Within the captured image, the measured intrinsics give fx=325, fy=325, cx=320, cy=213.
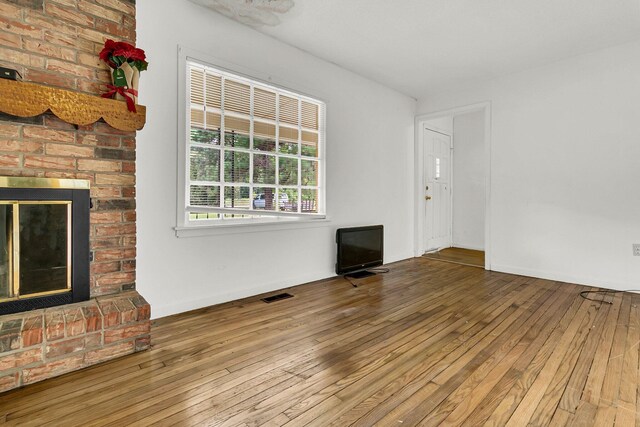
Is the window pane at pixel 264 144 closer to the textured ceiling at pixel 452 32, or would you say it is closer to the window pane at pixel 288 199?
the window pane at pixel 288 199

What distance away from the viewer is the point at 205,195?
2.90 meters

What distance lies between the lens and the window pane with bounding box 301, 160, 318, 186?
374 cm

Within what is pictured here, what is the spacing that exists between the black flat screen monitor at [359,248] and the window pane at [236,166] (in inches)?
52.7

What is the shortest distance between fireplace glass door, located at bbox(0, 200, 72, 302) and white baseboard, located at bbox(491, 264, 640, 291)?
183 inches

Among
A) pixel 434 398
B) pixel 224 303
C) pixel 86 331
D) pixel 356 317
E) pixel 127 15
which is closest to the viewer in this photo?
pixel 434 398

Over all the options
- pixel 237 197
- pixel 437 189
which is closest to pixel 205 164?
pixel 237 197

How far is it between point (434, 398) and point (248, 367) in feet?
3.33

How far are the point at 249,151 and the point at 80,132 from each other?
1.40 m

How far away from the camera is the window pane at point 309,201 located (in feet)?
12.3

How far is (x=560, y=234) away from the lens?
3.89 meters

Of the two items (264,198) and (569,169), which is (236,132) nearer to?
(264,198)

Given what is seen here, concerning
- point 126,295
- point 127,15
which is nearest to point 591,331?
point 126,295

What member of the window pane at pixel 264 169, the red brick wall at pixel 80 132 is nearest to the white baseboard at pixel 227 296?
the red brick wall at pixel 80 132

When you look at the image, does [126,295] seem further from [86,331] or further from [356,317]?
[356,317]
